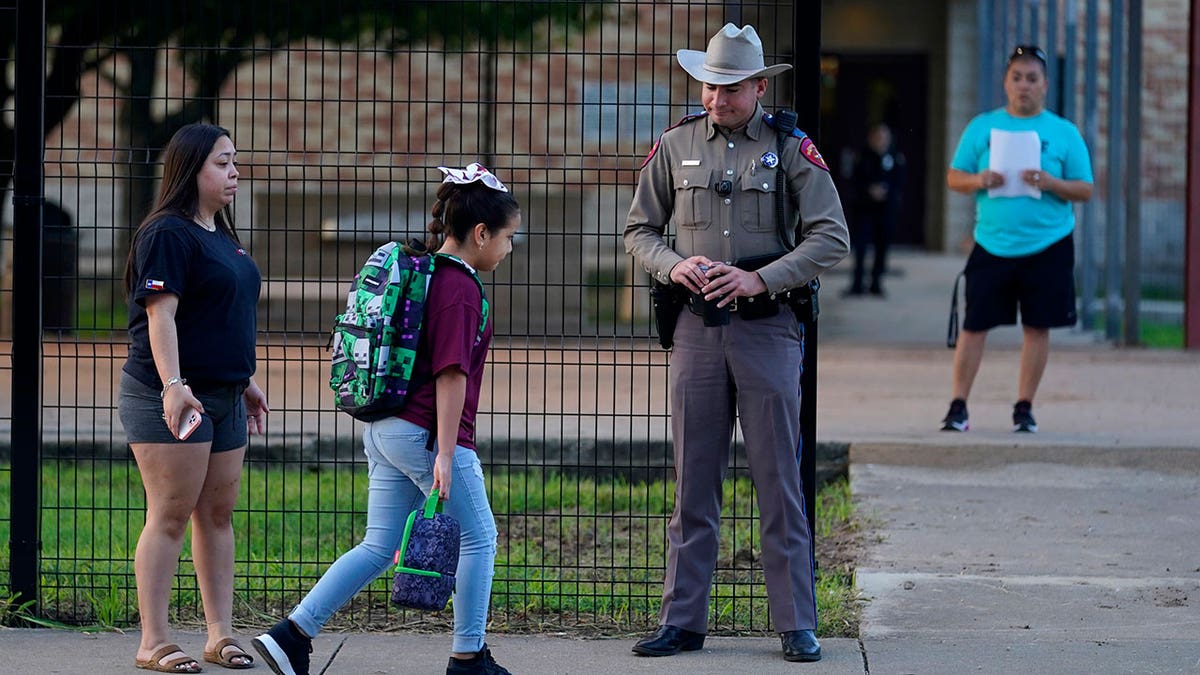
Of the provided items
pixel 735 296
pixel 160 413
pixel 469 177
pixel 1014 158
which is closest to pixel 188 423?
pixel 160 413

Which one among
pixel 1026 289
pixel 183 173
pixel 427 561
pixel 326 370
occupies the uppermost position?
pixel 183 173

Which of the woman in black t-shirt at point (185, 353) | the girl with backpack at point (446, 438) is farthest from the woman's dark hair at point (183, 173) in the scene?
the girl with backpack at point (446, 438)

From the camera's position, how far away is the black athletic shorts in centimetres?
853

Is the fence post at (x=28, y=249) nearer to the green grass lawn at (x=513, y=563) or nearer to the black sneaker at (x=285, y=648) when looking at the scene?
the green grass lawn at (x=513, y=563)

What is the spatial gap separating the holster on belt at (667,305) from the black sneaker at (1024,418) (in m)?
4.06

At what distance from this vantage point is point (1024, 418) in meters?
8.87

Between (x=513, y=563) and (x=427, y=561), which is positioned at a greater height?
(x=427, y=561)

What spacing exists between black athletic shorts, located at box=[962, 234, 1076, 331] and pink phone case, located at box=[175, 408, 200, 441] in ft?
16.5

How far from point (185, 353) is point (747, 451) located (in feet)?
5.77

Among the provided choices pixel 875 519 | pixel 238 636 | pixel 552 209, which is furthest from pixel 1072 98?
pixel 238 636

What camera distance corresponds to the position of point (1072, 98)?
1531 centimetres

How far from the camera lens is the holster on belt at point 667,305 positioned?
5.21 m

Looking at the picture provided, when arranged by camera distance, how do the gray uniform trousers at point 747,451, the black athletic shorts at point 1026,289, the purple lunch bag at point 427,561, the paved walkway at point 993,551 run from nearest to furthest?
the purple lunch bag at point 427,561 → the gray uniform trousers at point 747,451 → the paved walkway at point 993,551 → the black athletic shorts at point 1026,289

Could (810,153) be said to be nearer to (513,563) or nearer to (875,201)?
(513,563)
